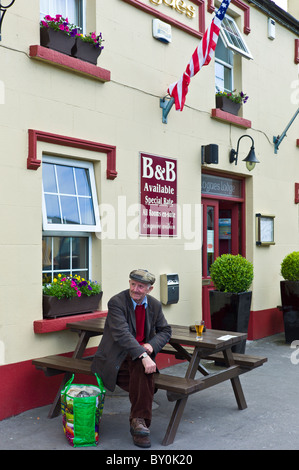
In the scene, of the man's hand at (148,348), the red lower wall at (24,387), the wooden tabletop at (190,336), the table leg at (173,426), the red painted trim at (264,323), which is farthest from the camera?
the red painted trim at (264,323)

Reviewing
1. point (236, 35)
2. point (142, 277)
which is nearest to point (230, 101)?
point (236, 35)

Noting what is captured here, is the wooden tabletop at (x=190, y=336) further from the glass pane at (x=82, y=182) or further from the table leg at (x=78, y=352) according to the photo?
the glass pane at (x=82, y=182)

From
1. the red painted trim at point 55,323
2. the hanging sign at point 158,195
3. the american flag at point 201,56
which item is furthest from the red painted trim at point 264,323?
the american flag at point 201,56

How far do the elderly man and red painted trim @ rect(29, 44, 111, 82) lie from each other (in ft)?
8.24

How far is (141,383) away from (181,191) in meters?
3.63

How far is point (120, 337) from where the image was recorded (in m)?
4.72

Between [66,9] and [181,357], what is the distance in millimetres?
4302

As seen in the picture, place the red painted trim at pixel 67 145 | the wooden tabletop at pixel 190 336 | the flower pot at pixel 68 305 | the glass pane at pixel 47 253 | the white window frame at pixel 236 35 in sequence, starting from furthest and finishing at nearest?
the white window frame at pixel 236 35 → the glass pane at pixel 47 253 → the flower pot at pixel 68 305 → the red painted trim at pixel 67 145 → the wooden tabletop at pixel 190 336

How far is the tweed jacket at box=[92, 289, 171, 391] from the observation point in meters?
4.71

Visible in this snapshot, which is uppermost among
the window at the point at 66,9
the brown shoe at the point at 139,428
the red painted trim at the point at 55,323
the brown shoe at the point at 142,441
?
the window at the point at 66,9

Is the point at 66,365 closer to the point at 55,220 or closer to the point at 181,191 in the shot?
the point at 55,220

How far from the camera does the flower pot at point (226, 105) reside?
8.55m

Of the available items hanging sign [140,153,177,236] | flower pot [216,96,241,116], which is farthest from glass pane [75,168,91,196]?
flower pot [216,96,241,116]

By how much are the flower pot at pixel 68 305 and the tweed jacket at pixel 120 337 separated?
991mm
